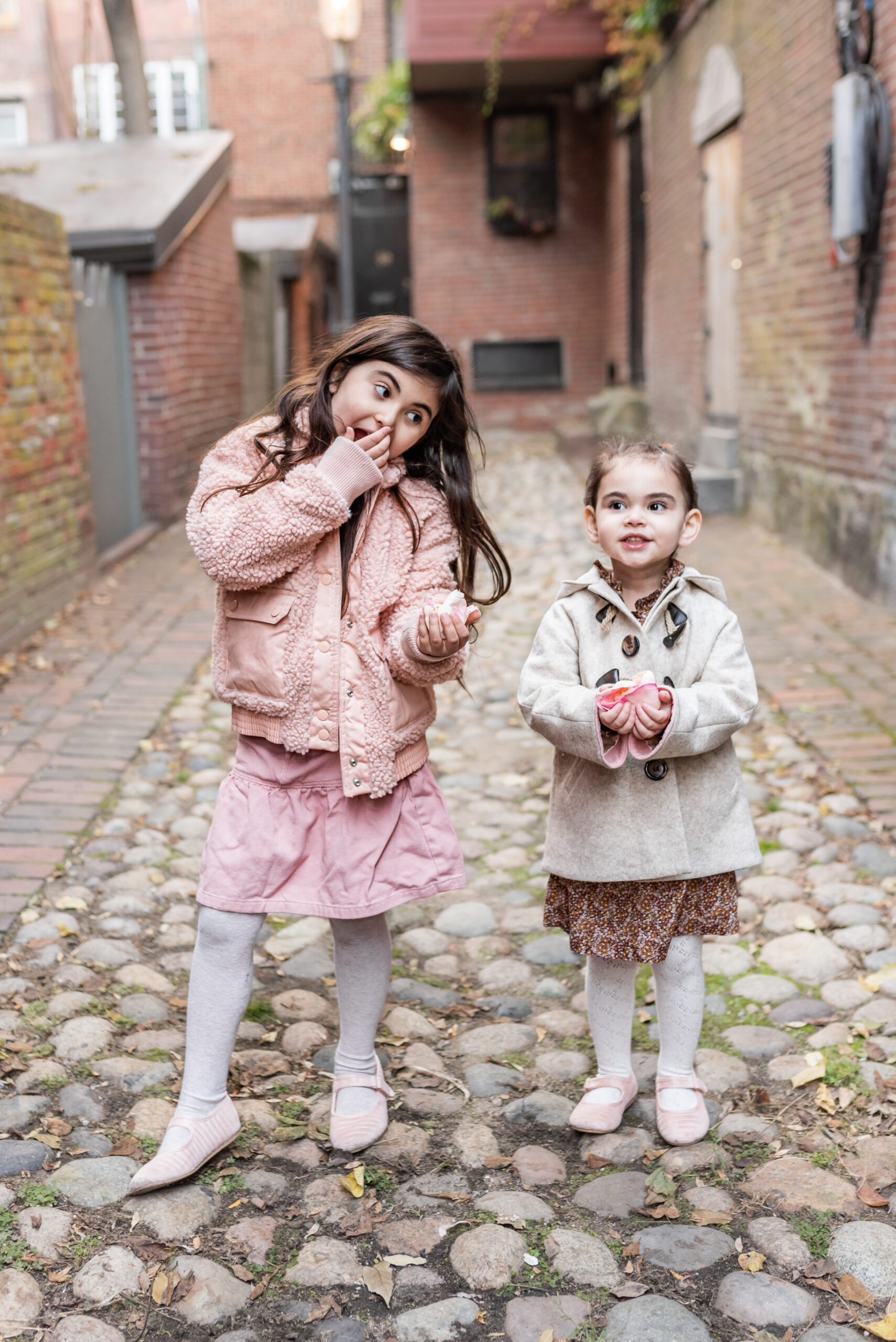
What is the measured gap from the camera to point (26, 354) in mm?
6105

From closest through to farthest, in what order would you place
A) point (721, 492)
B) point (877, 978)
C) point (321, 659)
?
point (321, 659) < point (877, 978) < point (721, 492)

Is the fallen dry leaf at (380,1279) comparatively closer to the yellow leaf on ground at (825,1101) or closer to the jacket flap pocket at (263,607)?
the yellow leaf on ground at (825,1101)

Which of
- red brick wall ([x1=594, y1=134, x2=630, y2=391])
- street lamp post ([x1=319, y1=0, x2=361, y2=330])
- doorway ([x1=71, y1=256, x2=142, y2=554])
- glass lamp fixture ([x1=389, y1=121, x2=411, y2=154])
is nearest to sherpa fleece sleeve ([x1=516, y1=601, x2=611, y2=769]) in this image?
doorway ([x1=71, y1=256, x2=142, y2=554])

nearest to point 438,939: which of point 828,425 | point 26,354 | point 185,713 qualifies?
point 185,713

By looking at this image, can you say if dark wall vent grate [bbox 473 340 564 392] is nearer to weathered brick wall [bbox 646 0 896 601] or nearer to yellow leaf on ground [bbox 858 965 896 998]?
weathered brick wall [bbox 646 0 896 601]

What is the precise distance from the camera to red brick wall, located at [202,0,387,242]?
2120 centimetres

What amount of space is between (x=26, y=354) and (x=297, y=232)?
513 inches

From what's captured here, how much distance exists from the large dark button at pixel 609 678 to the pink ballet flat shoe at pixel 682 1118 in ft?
2.58

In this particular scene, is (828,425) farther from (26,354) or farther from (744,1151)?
(744,1151)

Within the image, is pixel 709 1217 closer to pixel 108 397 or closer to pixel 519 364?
pixel 108 397

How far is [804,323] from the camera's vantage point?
7453 millimetres

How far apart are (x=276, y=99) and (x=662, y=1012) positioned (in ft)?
71.6

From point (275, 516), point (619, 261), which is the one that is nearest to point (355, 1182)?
point (275, 516)

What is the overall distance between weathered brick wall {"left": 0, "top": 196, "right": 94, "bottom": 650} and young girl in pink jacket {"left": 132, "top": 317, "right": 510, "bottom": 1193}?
12.4 feet
